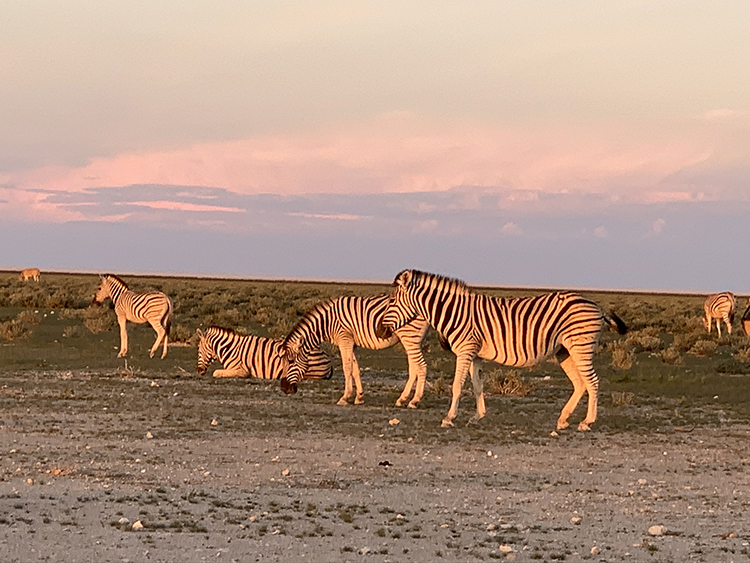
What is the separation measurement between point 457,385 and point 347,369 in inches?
141

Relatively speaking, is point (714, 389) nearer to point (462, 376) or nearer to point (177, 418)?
point (462, 376)

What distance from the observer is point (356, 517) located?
10.0 m

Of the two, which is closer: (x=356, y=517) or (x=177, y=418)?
(x=356, y=517)

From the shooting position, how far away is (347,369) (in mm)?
19969

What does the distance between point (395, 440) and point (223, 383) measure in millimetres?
8438

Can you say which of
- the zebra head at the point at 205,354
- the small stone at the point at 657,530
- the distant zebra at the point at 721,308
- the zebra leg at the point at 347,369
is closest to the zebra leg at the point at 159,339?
the zebra head at the point at 205,354

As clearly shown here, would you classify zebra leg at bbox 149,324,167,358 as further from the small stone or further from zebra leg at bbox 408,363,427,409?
the small stone

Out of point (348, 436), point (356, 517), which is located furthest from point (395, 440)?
point (356, 517)

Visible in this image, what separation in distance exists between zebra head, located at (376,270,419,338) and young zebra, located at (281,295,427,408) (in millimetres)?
751

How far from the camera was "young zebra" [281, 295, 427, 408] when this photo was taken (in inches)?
756

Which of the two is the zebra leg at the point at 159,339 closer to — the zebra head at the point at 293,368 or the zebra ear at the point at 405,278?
the zebra head at the point at 293,368

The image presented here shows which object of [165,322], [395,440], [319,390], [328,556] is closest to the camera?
[328,556]

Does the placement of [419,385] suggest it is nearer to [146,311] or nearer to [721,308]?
[146,311]

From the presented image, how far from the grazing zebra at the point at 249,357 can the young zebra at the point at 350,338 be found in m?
1.60
